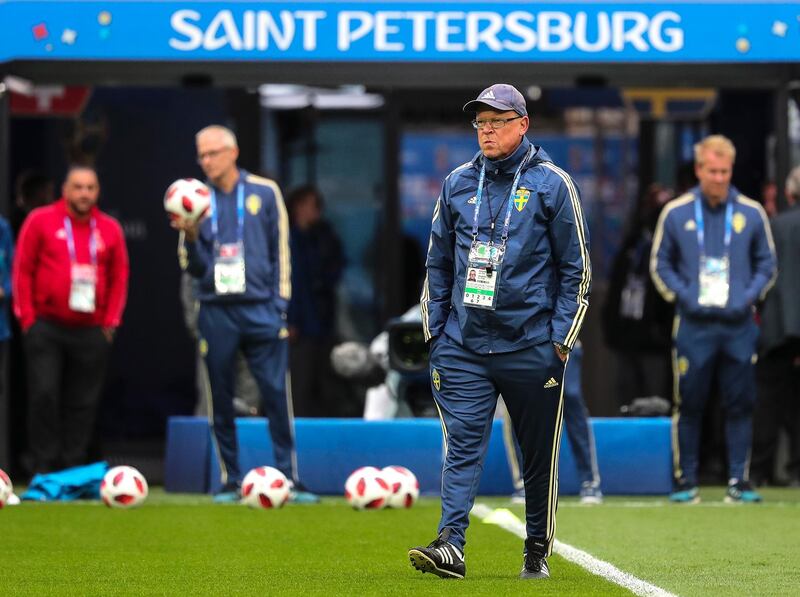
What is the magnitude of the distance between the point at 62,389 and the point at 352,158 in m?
4.32

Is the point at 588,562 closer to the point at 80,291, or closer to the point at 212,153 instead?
the point at 212,153

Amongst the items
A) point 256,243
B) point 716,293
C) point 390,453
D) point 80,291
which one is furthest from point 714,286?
point 80,291

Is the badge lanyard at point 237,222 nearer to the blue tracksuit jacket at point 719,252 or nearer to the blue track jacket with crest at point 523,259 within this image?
the blue tracksuit jacket at point 719,252

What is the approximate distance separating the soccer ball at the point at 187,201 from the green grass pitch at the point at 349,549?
1729 mm

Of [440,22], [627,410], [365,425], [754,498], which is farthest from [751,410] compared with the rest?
[440,22]

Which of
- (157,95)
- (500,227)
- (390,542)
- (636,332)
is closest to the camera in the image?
(500,227)

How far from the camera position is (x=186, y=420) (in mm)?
12211

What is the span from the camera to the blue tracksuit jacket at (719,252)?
1116 centimetres

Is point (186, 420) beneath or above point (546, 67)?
beneath

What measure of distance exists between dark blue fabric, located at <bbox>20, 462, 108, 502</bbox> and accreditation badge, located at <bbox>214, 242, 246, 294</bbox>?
1.56 m

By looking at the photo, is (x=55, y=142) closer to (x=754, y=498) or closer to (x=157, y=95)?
(x=157, y=95)

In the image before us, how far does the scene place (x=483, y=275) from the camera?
6984mm

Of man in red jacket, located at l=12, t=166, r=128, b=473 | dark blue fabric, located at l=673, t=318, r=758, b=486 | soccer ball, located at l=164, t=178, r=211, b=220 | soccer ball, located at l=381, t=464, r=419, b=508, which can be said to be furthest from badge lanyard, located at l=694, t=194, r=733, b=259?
man in red jacket, located at l=12, t=166, r=128, b=473

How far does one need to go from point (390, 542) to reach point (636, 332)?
5.92 m
